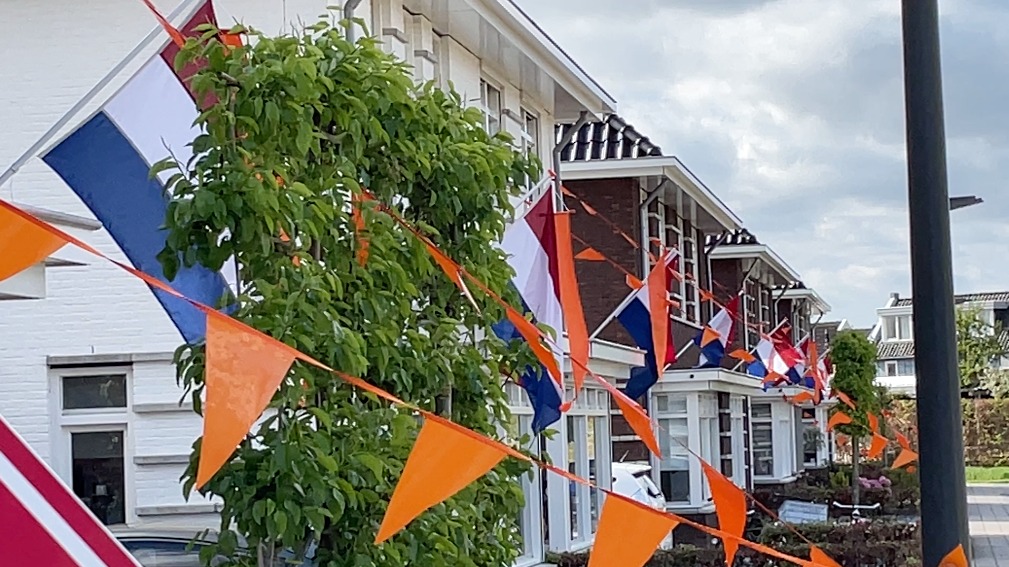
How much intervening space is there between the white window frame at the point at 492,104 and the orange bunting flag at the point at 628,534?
10.7m

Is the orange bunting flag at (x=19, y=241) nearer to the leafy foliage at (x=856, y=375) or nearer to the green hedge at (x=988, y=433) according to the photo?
the leafy foliage at (x=856, y=375)

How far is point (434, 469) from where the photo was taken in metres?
4.40

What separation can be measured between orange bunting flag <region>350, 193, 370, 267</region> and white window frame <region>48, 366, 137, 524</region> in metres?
6.98

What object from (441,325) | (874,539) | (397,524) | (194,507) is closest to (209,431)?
(397,524)

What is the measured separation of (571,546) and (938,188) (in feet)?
46.3

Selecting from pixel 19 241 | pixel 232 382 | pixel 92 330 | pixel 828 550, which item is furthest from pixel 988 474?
pixel 19 241

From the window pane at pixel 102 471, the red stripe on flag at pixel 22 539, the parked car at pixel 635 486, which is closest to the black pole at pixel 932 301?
the red stripe on flag at pixel 22 539

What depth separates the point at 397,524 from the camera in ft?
14.3

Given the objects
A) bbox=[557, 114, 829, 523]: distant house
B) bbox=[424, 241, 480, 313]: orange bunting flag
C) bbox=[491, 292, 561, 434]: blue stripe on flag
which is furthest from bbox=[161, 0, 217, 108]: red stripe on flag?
bbox=[557, 114, 829, 523]: distant house

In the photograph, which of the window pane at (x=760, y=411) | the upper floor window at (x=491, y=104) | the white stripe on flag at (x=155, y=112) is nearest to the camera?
the white stripe on flag at (x=155, y=112)

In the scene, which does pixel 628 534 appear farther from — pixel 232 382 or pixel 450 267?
pixel 232 382

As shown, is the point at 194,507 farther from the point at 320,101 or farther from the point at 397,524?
the point at 397,524

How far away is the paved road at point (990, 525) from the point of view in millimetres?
23950

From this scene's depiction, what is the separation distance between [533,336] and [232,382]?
2609 mm
